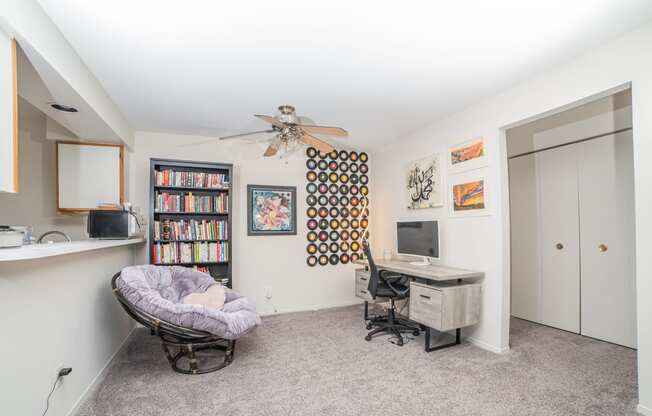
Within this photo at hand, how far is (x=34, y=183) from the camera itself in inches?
119

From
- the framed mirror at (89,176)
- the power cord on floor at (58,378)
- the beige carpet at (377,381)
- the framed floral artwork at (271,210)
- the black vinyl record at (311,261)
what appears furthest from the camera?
the black vinyl record at (311,261)

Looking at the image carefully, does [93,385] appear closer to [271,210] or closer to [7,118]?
[7,118]

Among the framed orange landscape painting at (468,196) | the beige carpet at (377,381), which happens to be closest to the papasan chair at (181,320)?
the beige carpet at (377,381)

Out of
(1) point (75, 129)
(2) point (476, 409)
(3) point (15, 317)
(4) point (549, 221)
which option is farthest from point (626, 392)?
(1) point (75, 129)

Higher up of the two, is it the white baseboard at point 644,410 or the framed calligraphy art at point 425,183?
the framed calligraphy art at point 425,183

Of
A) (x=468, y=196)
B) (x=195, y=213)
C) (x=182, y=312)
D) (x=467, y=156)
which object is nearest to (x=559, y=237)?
(x=468, y=196)

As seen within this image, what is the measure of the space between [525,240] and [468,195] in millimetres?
1350

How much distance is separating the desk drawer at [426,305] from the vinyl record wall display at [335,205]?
5.69 ft

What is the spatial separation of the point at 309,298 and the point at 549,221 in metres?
3.16

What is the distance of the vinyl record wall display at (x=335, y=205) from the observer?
459 centimetres

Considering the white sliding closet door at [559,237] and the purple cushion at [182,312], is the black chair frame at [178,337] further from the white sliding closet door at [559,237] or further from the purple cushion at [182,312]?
the white sliding closet door at [559,237]

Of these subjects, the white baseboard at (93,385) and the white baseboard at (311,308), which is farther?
the white baseboard at (311,308)

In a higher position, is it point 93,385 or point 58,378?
point 58,378

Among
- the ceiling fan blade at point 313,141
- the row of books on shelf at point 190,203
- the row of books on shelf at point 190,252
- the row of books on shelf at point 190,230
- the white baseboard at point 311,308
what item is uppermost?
the ceiling fan blade at point 313,141
